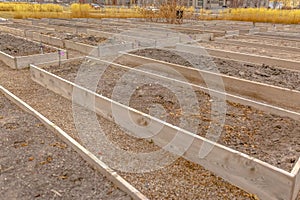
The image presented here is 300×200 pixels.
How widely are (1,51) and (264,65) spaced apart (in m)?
6.71

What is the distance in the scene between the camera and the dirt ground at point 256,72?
476cm

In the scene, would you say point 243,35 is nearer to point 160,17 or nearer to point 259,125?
point 160,17

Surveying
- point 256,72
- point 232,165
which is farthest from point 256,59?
point 232,165

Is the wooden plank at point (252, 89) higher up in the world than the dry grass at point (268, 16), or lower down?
lower down

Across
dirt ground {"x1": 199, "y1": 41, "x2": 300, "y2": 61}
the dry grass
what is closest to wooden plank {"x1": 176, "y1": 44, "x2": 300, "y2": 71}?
dirt ground {"x1": 199, "y1": 41, "x2": 300, "y2": 61}

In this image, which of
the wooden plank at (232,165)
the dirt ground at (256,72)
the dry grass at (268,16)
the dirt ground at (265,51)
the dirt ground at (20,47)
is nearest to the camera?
the wooden plank at (232,165)

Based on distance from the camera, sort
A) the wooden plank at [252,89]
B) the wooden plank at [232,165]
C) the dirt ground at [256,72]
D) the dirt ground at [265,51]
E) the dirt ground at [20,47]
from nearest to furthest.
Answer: the wooden plank at [232,165] → the wooden plank at [252,89] → the dirt ground at [256,72] → the dirt ground at [20,47] → the dirt ground at [265,51]

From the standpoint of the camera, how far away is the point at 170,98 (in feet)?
13.3

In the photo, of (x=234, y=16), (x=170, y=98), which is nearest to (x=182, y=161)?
(x=170, y=98)

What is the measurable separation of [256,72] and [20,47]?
20.7 ft

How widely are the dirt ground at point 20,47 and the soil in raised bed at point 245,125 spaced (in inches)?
133

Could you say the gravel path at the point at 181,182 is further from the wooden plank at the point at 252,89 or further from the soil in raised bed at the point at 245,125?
the wooden plank at the point at 252,89

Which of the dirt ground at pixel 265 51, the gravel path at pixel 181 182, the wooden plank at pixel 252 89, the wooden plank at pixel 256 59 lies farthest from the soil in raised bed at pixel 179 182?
the dirt ground at pixel 265 51

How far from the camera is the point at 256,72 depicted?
527 centimetres
